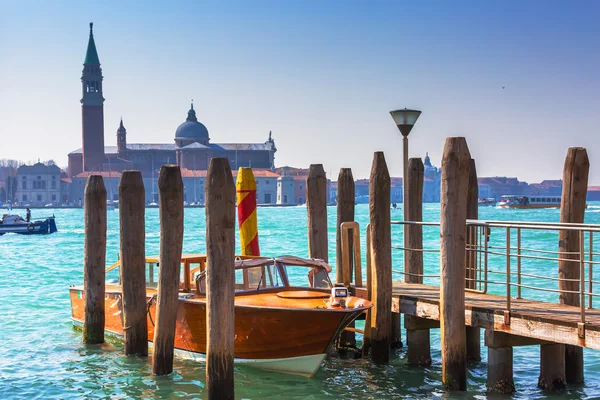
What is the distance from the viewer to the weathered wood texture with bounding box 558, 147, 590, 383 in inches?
336

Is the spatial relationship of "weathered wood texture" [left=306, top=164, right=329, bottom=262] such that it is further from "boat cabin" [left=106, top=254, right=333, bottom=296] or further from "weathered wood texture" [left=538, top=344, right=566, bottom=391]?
"weathered wood texture" [left=538, top=344, right=566, bottom=391]

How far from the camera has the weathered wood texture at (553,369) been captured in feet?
28.1

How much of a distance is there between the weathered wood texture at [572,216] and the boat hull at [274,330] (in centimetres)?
206

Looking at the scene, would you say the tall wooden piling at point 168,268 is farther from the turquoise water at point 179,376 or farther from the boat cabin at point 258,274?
the boat cabin at point 258,274

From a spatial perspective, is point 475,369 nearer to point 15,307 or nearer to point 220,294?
point 220,294

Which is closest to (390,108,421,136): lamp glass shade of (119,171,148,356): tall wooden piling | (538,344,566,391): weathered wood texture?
(119,171,148,356): tall wooden piling

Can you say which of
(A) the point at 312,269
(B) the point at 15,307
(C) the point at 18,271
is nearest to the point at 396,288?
(A) the point at 312,269

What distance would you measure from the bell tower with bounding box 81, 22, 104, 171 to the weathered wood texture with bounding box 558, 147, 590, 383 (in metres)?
104

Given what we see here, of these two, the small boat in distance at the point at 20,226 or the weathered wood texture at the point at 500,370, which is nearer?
the weathered wood texture at the point at 500,370

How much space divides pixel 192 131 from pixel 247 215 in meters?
118

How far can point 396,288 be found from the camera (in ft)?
33.9

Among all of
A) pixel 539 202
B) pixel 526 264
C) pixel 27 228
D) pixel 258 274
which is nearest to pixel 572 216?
pixel 258 274

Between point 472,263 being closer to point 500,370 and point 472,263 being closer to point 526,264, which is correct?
point 500,370

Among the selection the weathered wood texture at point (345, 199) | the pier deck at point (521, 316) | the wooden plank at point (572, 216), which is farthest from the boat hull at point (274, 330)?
the wooden plank at point (572, 216)
